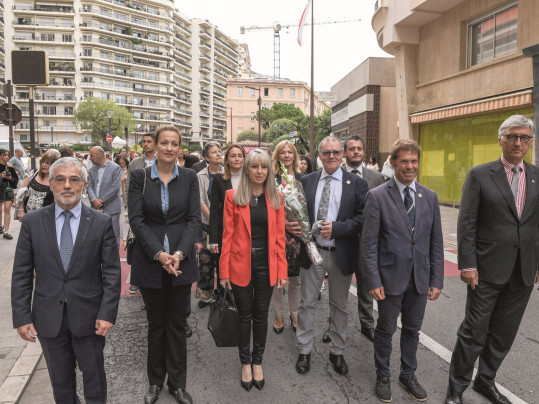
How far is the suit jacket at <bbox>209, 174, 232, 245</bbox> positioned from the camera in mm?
4364

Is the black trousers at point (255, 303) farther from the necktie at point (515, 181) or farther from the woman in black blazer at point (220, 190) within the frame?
the necktie at point (515, 181)

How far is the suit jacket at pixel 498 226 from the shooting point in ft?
10.0

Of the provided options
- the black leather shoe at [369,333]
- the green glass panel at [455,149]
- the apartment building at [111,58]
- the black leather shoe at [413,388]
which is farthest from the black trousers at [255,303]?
the apartment building at [111,58]

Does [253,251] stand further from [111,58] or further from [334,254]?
[111,58]

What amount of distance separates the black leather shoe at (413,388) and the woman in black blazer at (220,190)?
6.07 feet

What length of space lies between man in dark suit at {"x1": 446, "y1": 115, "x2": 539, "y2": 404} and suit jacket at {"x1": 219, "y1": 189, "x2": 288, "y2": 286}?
1.41m

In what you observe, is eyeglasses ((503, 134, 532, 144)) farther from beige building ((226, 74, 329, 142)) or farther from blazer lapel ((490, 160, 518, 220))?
beige building ((226, 74, 329, 142))

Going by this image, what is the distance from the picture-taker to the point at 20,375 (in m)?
3.46

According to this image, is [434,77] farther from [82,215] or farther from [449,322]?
[82,215]

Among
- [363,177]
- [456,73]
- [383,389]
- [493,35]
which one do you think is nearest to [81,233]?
[383,389]

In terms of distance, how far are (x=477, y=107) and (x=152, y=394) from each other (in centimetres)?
1264

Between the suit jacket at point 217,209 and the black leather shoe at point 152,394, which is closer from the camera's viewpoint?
the black leather shoe at point 152,394

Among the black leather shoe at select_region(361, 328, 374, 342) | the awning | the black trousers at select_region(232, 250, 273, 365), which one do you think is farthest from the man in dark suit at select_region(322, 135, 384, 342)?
the awning

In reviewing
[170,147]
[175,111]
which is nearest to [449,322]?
[170,147]
